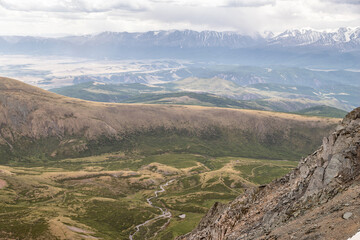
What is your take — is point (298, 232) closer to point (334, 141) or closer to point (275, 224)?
point (275, 224)

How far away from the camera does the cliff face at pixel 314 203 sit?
45.5m

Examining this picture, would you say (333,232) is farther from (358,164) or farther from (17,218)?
(17,218)

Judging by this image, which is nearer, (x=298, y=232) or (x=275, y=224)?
(x=298, y=232)

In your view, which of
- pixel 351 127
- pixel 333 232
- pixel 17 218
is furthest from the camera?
pixel 17 218

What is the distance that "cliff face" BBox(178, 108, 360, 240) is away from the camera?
149 feet

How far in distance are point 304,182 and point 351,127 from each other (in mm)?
14799

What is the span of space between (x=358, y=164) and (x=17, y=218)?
19726 centimetres

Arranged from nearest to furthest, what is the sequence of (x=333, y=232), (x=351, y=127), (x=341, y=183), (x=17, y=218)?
(x=333, y=232), (x=341, y=183), (x=351, y=127), (x=17, y=218)

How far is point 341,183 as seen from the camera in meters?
56.0

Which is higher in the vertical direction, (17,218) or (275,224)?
(275,224)

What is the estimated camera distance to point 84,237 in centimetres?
17262

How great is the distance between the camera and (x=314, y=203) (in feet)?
184

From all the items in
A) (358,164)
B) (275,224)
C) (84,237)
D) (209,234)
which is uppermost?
(358,164)

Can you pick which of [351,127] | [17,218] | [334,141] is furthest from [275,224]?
[17,218]
